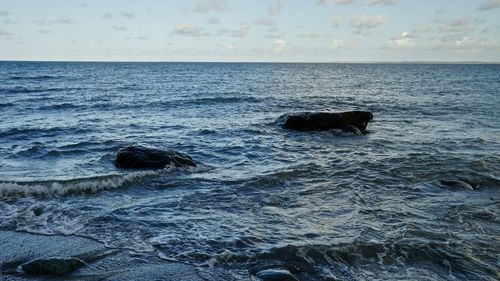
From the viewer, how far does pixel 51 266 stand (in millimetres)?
6836

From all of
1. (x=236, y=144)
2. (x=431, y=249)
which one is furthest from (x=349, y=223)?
(x=236, y=144)

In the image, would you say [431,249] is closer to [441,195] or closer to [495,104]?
[441,195]

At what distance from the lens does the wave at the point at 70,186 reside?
11484 millimetres

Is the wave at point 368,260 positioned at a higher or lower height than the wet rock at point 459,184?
higher

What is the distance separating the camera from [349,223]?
9.08 metres

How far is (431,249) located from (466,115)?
78.4ft

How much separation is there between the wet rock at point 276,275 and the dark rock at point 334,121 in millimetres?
15697

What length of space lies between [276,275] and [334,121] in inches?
639

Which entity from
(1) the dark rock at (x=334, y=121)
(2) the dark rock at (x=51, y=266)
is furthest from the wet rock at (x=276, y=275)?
(1) the dark rock at (x=334, y=121)

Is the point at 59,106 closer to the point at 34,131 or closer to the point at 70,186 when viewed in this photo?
the point at 34,131

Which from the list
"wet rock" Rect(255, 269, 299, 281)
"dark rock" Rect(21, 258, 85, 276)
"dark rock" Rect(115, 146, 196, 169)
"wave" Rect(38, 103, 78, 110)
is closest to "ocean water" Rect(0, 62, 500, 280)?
"wet rock" Rect(255, 269, 299, 281)

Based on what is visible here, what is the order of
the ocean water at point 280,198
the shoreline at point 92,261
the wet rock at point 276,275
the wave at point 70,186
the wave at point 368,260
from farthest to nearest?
1. the wave at point 70,186
2. the ocean water at point 280,198
3. the wave at point 368,260
4. the shoreline at point 92,261
5. the wet rock at point 276,275

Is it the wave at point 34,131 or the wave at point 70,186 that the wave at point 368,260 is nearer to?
the wave at point 70,186

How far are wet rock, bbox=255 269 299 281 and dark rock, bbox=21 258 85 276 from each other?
9.59 feet
